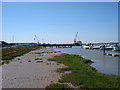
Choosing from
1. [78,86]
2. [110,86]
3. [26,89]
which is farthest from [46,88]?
[110,86]

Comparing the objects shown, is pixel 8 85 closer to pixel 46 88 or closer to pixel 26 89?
pixel 26 89

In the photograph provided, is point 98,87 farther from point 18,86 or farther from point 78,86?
point 18,86

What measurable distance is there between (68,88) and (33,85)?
3010 millimetres

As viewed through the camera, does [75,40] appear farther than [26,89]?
Yes

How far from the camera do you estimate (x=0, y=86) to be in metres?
12.4

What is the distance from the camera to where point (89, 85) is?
1153cm

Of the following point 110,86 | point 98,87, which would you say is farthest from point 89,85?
point 110,86

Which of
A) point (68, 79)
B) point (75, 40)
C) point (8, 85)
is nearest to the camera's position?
point (8, 85)

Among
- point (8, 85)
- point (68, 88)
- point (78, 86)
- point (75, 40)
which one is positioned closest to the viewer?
point (68, 88)

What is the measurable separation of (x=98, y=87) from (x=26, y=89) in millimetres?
4923

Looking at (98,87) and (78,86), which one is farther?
(78,86)

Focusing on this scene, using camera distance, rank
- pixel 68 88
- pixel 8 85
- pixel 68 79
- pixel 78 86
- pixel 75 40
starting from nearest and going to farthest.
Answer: pixel 68 88 < pixel 78 86 < pixel 8 85 < pixel 68 79 < pixel 75 40

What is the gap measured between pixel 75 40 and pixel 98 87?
187 meters

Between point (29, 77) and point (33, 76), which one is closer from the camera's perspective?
point (29, 77)
